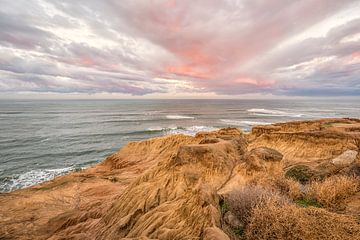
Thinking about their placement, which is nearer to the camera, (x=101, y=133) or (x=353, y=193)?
(x=353, y=193)

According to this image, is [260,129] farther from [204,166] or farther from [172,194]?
[172,194]

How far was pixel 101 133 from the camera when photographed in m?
50.5

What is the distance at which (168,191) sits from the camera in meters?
8.70

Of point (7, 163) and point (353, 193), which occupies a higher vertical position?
point (353, 193)

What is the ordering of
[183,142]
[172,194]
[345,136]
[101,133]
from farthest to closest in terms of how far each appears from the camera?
[101,133] → [183,142] → [345,136] → [172,194]

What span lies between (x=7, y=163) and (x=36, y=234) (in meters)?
25.6

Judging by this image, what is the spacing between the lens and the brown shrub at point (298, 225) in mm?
4957

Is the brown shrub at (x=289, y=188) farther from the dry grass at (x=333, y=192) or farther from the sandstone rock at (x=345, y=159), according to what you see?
the sandstone rock at (x=345, y=159)

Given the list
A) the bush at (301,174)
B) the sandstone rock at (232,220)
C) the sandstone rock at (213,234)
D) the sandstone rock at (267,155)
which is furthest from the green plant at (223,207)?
the sandstone rock at (267,155)

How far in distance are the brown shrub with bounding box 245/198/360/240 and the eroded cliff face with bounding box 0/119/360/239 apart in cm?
27

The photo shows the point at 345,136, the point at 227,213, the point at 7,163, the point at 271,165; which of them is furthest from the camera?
the point at 7,163

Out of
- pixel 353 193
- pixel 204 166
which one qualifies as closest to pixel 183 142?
pixel 204 166

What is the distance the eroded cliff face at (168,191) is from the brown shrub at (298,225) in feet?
0.89

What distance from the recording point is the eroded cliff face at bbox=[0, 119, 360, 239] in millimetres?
6152
